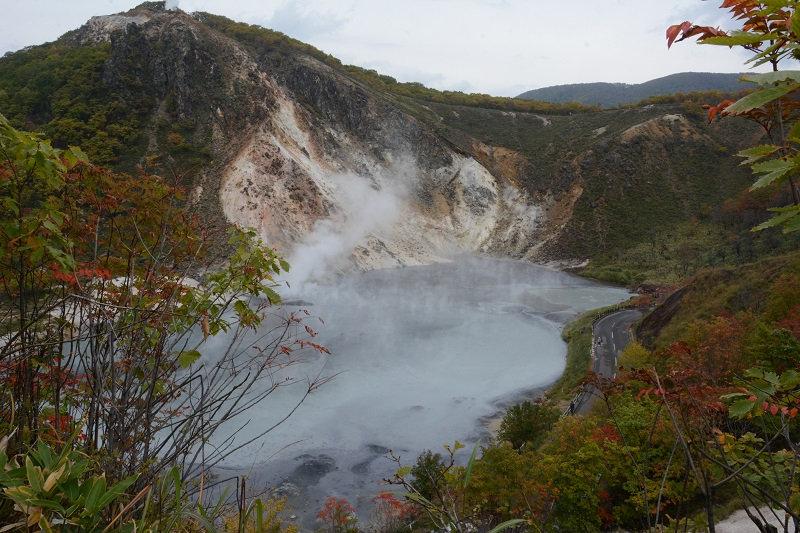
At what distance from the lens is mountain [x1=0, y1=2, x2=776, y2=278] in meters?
49.0

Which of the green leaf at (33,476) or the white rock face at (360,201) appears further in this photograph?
the white rock face at (360,201)

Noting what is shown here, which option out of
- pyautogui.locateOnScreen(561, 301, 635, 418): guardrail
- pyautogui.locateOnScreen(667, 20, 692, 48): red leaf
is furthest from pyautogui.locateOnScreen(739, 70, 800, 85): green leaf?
pyautogui.locateOnScreen(561, 301, 635, 418): guardrail

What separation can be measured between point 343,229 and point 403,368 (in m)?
27.5

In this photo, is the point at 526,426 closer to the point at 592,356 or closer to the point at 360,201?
the point at 592,356

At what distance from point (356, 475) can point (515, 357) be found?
14.3 meters

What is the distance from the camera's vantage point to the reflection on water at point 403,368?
17.5m

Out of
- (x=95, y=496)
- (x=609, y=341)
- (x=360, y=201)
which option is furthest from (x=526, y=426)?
(x=360, y=201)

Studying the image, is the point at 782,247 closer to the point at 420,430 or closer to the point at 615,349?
the point at 615,349

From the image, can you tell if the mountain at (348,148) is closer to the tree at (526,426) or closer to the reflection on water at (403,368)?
the reflection on water at (403,368)

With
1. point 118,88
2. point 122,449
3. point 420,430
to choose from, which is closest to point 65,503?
point 122,449

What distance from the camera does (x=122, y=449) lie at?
250 centimetres

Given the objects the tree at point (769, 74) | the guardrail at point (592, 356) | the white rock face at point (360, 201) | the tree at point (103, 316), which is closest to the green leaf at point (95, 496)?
the tree at point (103, 316)

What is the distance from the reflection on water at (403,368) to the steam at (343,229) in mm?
3130

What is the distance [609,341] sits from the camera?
26984 mm
